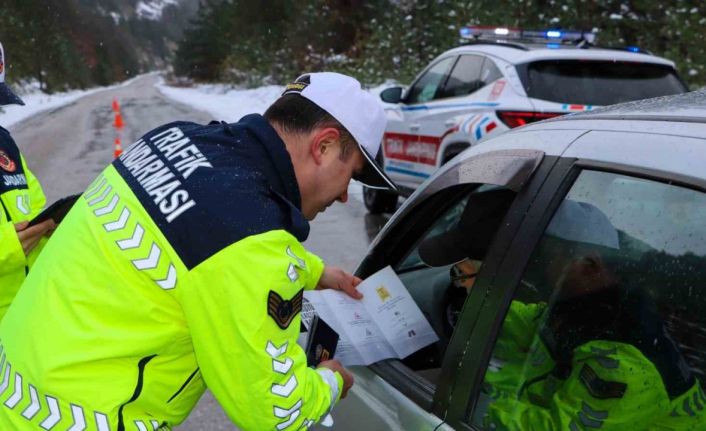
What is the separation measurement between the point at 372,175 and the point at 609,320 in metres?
0.62

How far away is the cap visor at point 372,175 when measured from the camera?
158 centimetres

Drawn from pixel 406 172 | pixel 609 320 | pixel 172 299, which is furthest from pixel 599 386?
pixel 406 172

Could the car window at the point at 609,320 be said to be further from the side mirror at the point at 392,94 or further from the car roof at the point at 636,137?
the side mirror at the point at 392,94

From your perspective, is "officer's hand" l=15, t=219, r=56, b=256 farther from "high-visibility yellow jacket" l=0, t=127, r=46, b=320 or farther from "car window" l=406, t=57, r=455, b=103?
"car window" l=406, t=57, r=455, b=103

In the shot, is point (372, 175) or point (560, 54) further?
point (560, 54)

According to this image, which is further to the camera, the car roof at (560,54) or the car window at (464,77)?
the car window at (464,77)

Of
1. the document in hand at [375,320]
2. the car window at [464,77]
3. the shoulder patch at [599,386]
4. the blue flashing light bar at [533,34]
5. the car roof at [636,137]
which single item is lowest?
the car window at [464,77]

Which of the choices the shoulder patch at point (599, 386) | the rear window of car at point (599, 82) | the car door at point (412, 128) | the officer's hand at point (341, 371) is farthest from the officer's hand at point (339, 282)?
the car door at point (412, 128)

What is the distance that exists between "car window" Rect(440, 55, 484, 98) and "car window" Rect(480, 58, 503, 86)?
0.05m

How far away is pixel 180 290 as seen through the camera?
1.26 metres

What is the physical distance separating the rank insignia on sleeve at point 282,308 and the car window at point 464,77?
5.09 m

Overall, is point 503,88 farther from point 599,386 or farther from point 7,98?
point 599,386

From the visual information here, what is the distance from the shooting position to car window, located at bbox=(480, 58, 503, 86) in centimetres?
592

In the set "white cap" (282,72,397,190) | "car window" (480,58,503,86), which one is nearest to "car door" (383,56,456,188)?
"car window" (480,58,503,86)
